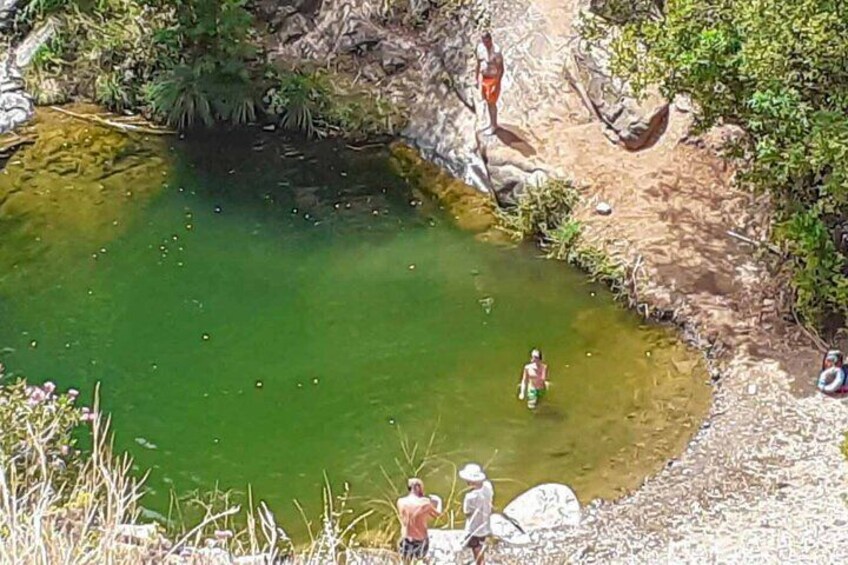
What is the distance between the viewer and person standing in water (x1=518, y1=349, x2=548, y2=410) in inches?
451

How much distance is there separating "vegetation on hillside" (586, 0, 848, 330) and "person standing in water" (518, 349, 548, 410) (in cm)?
269

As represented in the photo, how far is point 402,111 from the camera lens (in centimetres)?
1695

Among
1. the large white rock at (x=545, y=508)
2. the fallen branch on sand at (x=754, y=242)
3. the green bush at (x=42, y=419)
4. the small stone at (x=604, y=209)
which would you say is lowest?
the large white rock at (x=545, y=508)

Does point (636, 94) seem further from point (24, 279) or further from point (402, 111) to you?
point (24, 279)

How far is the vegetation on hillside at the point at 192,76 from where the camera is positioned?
1678cm

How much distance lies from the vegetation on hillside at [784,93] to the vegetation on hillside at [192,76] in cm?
562

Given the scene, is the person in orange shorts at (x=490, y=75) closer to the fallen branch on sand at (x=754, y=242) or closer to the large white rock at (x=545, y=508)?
the fallen branch on sand at (x=754, y=242)

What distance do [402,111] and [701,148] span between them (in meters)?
4.40

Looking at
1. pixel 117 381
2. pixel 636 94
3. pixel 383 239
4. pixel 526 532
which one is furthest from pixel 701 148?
pixel 117 381

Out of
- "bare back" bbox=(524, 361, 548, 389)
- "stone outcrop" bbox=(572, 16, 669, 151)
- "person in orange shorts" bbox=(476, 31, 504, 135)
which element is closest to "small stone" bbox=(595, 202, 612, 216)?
"stone outcrop" bbox=(572, 16, 669, 151)

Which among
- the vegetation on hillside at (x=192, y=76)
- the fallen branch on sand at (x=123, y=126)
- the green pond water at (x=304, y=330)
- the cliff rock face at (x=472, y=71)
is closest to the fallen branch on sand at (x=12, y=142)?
the green pond water at (x=304, y=330)

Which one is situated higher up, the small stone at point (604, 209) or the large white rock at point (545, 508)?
the small stone at point (604, 209)

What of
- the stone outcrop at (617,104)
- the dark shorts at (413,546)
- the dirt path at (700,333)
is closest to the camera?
the dark shorts at (413,546)

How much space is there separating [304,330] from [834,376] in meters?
Result: 5.42
